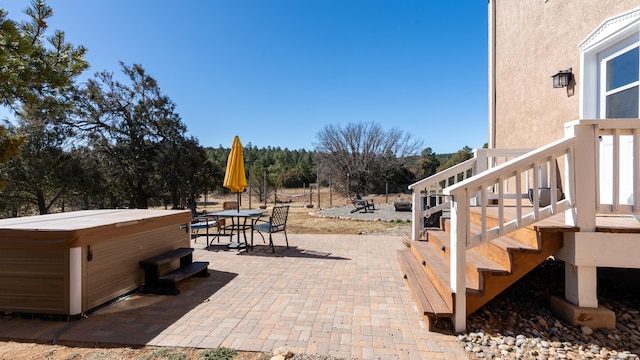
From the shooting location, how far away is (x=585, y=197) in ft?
8.05

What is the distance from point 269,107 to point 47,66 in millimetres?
17415

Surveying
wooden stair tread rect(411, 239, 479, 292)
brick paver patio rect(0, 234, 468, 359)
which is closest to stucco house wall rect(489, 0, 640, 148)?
wooden stair tread rect(411, 239, 479, 292)

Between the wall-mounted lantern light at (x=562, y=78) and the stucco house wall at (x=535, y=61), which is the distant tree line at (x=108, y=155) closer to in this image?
the stucco house wall at (x=535, y=61)

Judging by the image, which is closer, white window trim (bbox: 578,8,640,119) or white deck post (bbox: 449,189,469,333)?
white deck post (bbox: 449,189,469,333)

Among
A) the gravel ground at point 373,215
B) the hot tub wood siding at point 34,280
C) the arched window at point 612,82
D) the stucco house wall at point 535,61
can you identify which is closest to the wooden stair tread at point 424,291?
the arched window at point 612,82

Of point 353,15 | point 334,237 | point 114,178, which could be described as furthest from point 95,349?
point 114,178

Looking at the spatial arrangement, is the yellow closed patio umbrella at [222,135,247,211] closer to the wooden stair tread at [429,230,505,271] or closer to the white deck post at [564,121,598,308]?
the wooden stair tread at [429,230,505,271]

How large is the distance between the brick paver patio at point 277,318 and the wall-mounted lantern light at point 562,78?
3790 mm

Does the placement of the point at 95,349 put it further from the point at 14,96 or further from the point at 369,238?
the point at 369,238

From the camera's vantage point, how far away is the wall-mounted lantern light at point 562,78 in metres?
4.25

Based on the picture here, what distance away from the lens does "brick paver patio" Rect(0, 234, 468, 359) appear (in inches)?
91.5

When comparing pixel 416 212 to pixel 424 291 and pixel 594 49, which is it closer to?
pixel 424 291

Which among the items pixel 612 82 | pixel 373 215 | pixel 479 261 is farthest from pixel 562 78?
pixel 373 215

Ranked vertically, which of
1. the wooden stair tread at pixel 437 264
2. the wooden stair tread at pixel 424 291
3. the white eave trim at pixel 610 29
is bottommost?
the wooden stair tread at pixel 424 291
